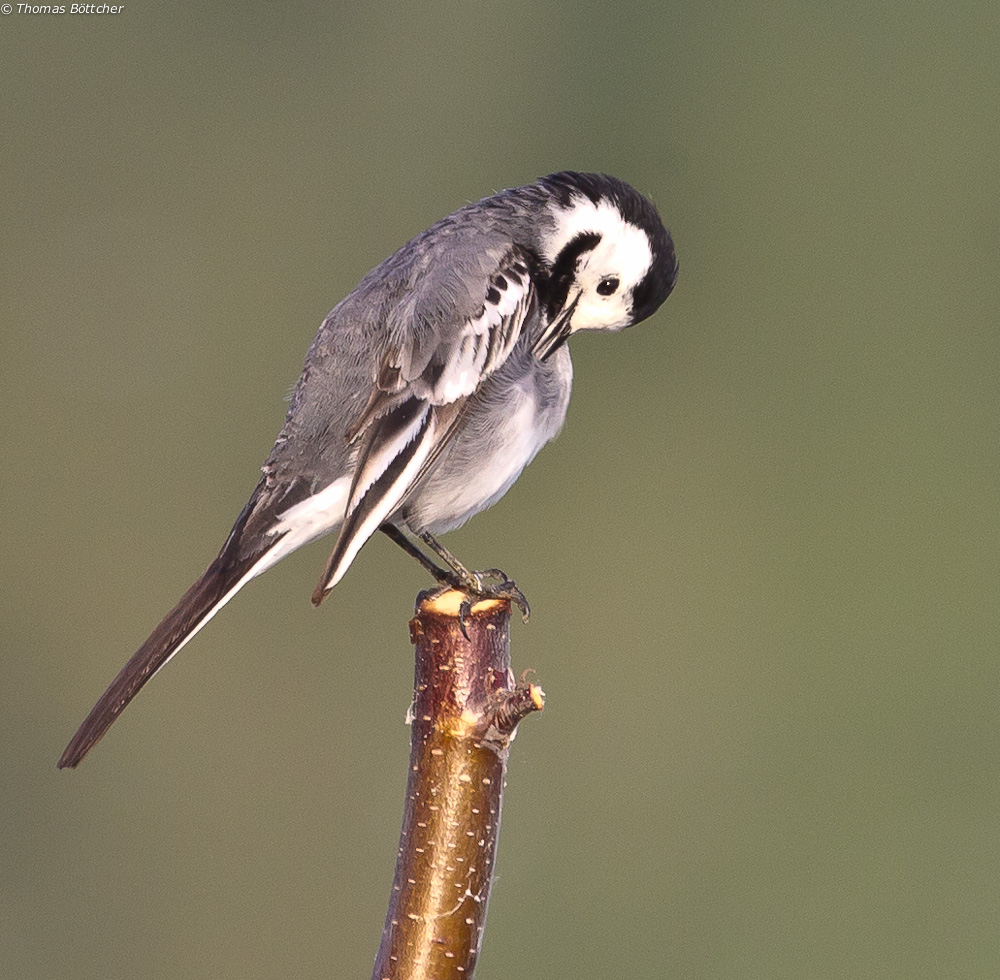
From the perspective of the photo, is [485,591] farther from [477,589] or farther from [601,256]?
[601,256]

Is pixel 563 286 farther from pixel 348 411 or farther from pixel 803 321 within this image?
pixel 803 321

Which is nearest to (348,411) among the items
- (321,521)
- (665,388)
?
(321,521)

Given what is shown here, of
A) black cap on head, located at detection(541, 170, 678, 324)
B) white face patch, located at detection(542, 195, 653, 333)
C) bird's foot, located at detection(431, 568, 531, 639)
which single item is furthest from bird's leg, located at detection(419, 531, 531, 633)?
black cap on head, located at detection(541, 170, 678, 324)

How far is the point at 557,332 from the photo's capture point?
2939 mm

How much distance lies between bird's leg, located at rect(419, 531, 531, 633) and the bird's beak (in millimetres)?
408

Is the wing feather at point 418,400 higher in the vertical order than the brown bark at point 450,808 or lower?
higher

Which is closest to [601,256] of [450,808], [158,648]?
[158,648]

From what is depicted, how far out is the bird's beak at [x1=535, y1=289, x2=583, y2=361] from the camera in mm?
2898

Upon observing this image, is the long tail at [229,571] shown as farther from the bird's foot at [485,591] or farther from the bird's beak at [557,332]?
the bird's beak at [557,332]

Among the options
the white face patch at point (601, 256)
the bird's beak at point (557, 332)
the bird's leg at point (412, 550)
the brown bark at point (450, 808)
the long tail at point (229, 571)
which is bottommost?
the brown bark at point (450, 808)

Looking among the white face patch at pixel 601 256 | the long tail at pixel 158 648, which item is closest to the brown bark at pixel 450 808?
the long tail at pixel 158 648

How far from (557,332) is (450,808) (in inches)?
47.1

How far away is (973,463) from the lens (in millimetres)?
5570

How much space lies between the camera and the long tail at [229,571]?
2.17 meters
